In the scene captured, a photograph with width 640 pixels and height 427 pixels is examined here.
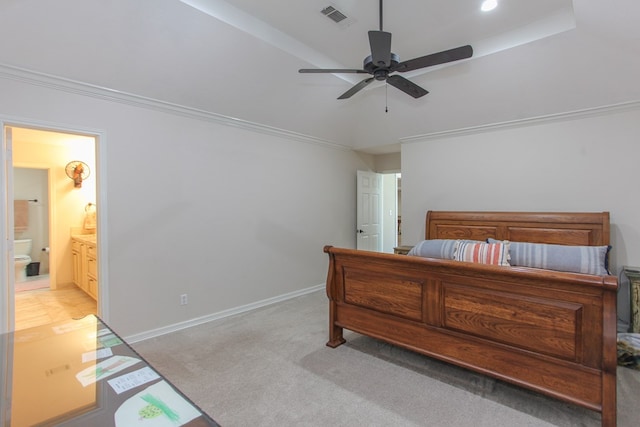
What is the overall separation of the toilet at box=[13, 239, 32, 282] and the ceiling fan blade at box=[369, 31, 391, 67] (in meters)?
6.76

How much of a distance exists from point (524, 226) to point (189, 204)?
410 cm

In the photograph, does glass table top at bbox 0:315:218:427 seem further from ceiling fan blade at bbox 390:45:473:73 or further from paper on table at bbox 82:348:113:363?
ceiling fan blade at bbox 390:45:473:73

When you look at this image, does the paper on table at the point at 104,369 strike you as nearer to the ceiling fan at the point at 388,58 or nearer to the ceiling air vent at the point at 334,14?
the ceiling fan at the point at 388,58

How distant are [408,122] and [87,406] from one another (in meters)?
4.69

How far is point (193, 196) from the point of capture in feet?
12.0

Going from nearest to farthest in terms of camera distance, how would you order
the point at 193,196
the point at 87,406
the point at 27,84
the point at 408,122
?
the point at 87,406
the point at 27,84
the point at 193,196
the point at 408,122

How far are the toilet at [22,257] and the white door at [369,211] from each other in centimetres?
614

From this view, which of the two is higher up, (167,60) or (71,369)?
(167,60)

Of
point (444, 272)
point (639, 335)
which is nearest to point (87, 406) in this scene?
point (444, 272)

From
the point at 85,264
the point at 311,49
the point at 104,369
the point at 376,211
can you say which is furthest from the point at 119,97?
the point at 376,211

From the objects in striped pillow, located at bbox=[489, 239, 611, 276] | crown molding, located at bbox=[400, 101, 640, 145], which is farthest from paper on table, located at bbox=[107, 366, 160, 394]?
crown molding, located at bbox=[400, 101, 640, 145]

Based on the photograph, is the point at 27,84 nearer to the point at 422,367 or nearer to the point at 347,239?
the point at 422,367

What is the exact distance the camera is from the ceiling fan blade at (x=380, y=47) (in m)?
2.12

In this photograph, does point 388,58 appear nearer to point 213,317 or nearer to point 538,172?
point 538,172
